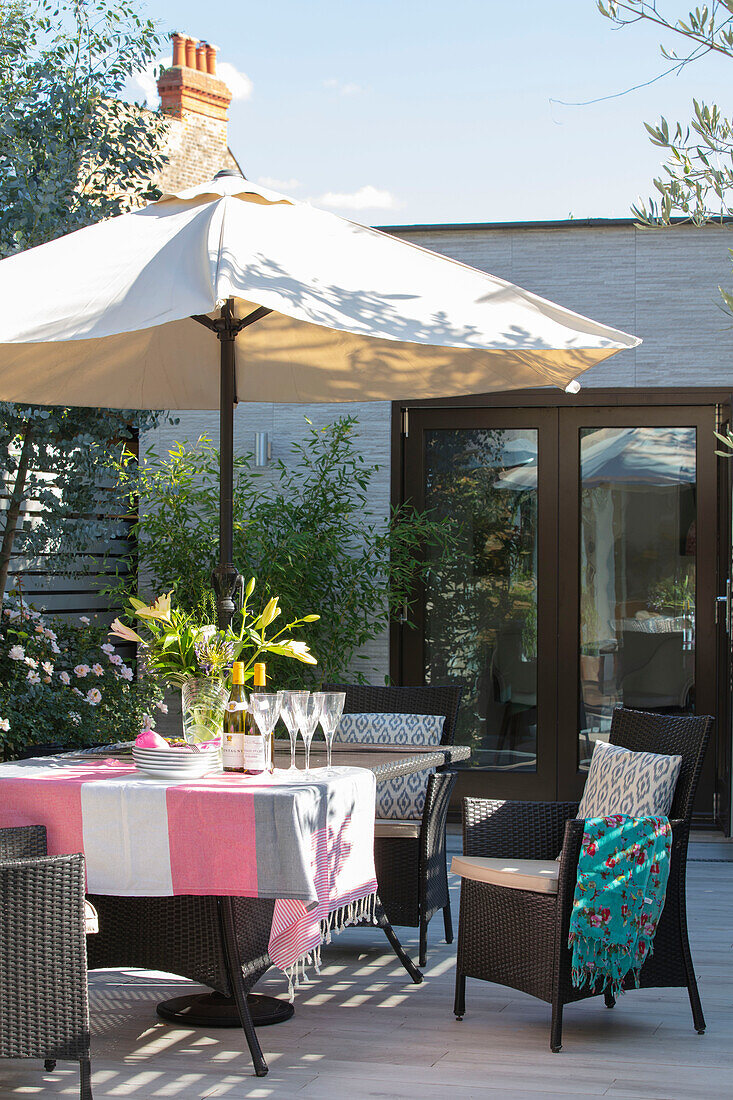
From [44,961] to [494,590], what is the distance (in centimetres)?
466

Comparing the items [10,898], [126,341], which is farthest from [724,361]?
[10,898]

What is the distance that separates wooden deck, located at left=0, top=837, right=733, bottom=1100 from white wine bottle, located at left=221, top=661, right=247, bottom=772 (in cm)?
79

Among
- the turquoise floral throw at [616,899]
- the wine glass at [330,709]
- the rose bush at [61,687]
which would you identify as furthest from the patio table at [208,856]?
the rose bush at [61,687]

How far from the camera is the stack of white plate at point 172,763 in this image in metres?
3.09

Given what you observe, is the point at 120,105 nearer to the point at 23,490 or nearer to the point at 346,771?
the point at 23,490

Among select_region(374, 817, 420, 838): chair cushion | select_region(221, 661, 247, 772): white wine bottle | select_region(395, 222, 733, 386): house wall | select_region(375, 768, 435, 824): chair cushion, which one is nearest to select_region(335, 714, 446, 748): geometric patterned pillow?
select_region(375, 768, 435, 824): chair cushion

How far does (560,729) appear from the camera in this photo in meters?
6.93

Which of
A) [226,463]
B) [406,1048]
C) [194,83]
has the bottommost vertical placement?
[406,1048]

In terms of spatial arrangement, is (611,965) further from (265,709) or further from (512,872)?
(265,709)

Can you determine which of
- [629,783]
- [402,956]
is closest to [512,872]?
[629,783]

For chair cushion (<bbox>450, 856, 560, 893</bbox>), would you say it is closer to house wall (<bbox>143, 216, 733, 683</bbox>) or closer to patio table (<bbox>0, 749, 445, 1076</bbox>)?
patio table (<bbox>0, 749, 445, 1076</bbox>)

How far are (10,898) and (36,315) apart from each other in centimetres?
134

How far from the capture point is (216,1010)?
141 inches

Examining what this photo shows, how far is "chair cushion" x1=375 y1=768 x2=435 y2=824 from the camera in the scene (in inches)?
187
